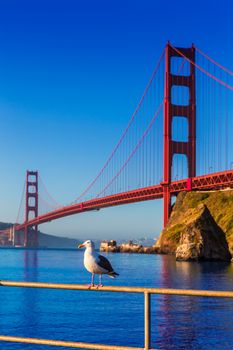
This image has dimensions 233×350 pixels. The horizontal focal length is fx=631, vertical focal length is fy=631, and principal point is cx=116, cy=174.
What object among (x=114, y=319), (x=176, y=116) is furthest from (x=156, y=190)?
(x=114, y=319)

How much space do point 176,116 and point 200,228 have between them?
31.4 m

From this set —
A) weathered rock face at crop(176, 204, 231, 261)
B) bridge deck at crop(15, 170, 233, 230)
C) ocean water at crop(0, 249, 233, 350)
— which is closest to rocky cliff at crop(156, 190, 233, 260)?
weathered rock face at crop(176, 204, 231, 261)

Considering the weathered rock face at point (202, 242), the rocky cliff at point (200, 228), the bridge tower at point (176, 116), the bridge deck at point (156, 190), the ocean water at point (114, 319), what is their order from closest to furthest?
the ocean water at point (114, 319)
the weathered rock face at point (202, 242)
the rocky cliff at point (200, 228)
the bridge deck at point (156, 190)
the bridge tower at point (176, 116)

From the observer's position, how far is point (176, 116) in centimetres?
10569

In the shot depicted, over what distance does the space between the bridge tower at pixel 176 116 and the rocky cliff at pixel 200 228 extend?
10.6 feet

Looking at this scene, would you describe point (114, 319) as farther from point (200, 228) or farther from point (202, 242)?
point (200, 228)

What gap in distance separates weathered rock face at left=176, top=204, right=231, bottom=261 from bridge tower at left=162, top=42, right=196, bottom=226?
58.1ft

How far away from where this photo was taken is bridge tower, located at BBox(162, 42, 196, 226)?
99750mm

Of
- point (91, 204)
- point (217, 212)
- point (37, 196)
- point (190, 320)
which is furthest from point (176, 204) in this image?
point (37, 196)

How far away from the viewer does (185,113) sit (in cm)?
10694

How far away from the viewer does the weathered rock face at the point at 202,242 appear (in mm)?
78637

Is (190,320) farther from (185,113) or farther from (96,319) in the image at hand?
(185,113)

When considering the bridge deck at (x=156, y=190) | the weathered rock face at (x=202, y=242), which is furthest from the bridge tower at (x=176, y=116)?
the weathered rock face at (x=202, y=242)

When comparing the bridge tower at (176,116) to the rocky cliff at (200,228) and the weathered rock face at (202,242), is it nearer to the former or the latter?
the rocky cliff at (200,228)
